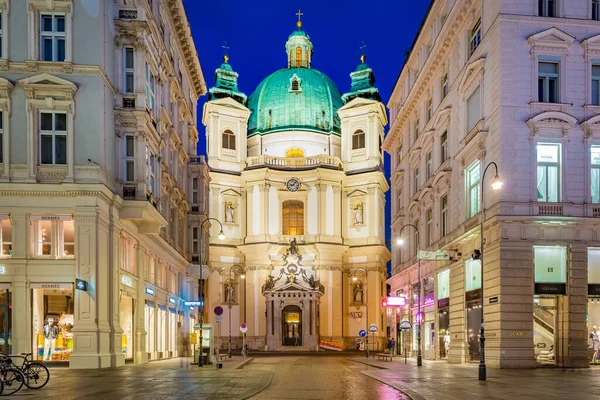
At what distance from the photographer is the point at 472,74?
41.3 metres

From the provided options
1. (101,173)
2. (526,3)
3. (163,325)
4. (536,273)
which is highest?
(526,3)

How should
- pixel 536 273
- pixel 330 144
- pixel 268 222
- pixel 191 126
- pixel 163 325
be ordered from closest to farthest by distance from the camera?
1. pixel 536 273
2. pixel 163 325
3. pixel 191 126
4. pixel 268 222
5. pixel 330 144

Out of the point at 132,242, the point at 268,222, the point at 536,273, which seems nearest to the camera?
the point at 536,273

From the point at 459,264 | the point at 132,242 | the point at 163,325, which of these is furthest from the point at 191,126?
the point at 459,264

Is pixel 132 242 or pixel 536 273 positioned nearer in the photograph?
pixel 536 273

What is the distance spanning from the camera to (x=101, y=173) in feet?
116

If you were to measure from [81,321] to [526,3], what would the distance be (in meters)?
26.2

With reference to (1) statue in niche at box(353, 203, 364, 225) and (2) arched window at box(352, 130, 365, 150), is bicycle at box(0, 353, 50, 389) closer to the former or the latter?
(1) statue in niche at box(353, 203, 364, 225)

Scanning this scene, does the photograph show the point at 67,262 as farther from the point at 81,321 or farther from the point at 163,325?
the point at 163,325

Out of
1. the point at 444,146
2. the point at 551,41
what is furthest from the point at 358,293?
the point at 551,41

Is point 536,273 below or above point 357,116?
below

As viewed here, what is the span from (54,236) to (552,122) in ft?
80.0

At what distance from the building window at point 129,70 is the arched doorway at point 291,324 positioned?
161 feet

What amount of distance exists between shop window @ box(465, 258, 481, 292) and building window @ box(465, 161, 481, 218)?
2.65m
